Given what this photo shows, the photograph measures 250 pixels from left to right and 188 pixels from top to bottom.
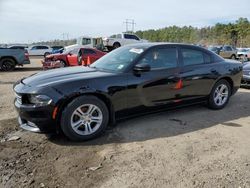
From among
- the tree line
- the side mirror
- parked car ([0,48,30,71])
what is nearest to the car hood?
the side mirror

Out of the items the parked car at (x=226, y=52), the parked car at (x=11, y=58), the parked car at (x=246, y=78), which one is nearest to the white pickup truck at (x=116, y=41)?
the parked car at (x=226, y=52)

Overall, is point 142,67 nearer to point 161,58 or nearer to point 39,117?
point 161,58

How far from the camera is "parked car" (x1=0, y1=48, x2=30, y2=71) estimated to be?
16172 mm

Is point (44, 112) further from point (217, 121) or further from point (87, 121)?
point (217, 121)

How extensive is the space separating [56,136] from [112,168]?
1.43 metres

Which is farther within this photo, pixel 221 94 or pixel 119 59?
pixel 221 94

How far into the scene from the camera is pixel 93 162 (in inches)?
145

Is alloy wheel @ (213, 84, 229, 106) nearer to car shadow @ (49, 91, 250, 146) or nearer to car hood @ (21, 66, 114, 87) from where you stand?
car shadow @ (49, 91, 250, 146)

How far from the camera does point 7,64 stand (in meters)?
16.4

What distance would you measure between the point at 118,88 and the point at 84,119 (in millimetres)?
738

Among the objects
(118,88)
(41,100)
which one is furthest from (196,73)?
(41,100)

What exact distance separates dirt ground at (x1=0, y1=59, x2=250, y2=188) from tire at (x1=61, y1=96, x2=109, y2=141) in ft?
0.47

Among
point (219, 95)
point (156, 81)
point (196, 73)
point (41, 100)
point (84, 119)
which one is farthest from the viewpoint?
point (219, 95)

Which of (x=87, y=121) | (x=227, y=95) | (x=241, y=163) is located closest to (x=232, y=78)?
(x=227, y=95)
